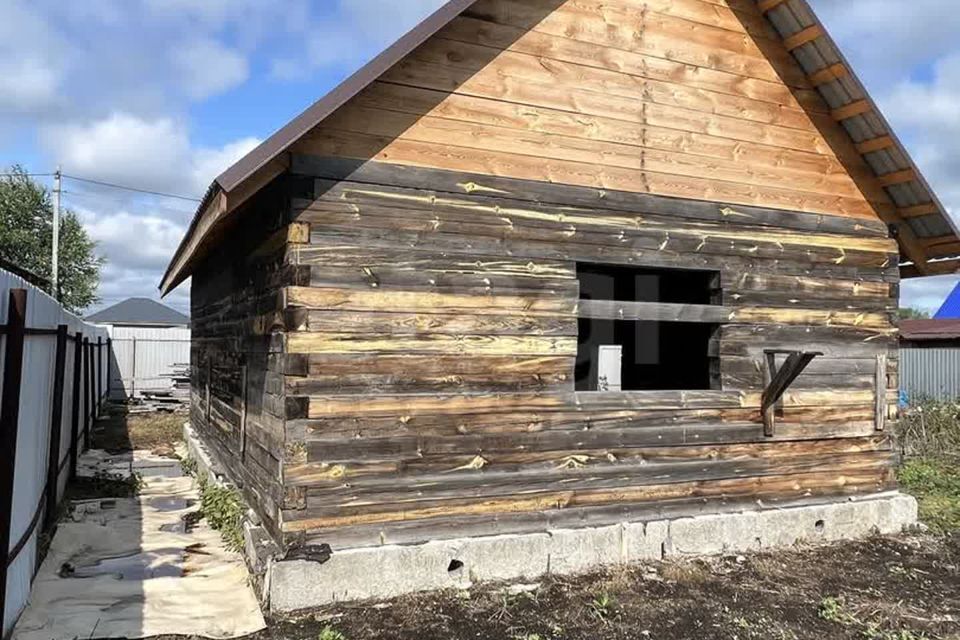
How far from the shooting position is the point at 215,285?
1036 cm

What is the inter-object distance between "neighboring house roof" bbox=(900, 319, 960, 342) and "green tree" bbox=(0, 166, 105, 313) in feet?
132

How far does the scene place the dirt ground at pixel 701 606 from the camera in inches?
207

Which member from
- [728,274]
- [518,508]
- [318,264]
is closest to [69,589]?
[318,264]

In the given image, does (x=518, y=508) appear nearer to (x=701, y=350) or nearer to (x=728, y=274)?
(x=728, y=274)

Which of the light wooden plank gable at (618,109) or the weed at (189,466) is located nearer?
the light wooden plank gable at (618,109)

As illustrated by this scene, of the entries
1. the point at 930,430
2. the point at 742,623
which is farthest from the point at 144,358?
the point at 742,623

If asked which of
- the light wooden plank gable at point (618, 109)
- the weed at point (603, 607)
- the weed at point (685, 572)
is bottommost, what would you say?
the weed at point (603, 607)

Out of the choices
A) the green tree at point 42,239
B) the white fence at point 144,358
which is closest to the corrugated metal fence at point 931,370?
the white fence at point 144,358

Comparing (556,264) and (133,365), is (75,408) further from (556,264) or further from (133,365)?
(133,365)

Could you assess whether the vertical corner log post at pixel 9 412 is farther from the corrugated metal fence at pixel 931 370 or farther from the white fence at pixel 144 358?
the white fence at pixel 144 358

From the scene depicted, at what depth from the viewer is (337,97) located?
5.27m

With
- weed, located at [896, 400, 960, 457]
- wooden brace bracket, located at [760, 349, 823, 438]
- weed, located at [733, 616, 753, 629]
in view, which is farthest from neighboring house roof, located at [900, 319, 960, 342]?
weed, located at [733, 616, 753, 629]

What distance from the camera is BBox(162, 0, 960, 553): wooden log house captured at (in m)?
5.67

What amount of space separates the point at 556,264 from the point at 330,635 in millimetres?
3451
